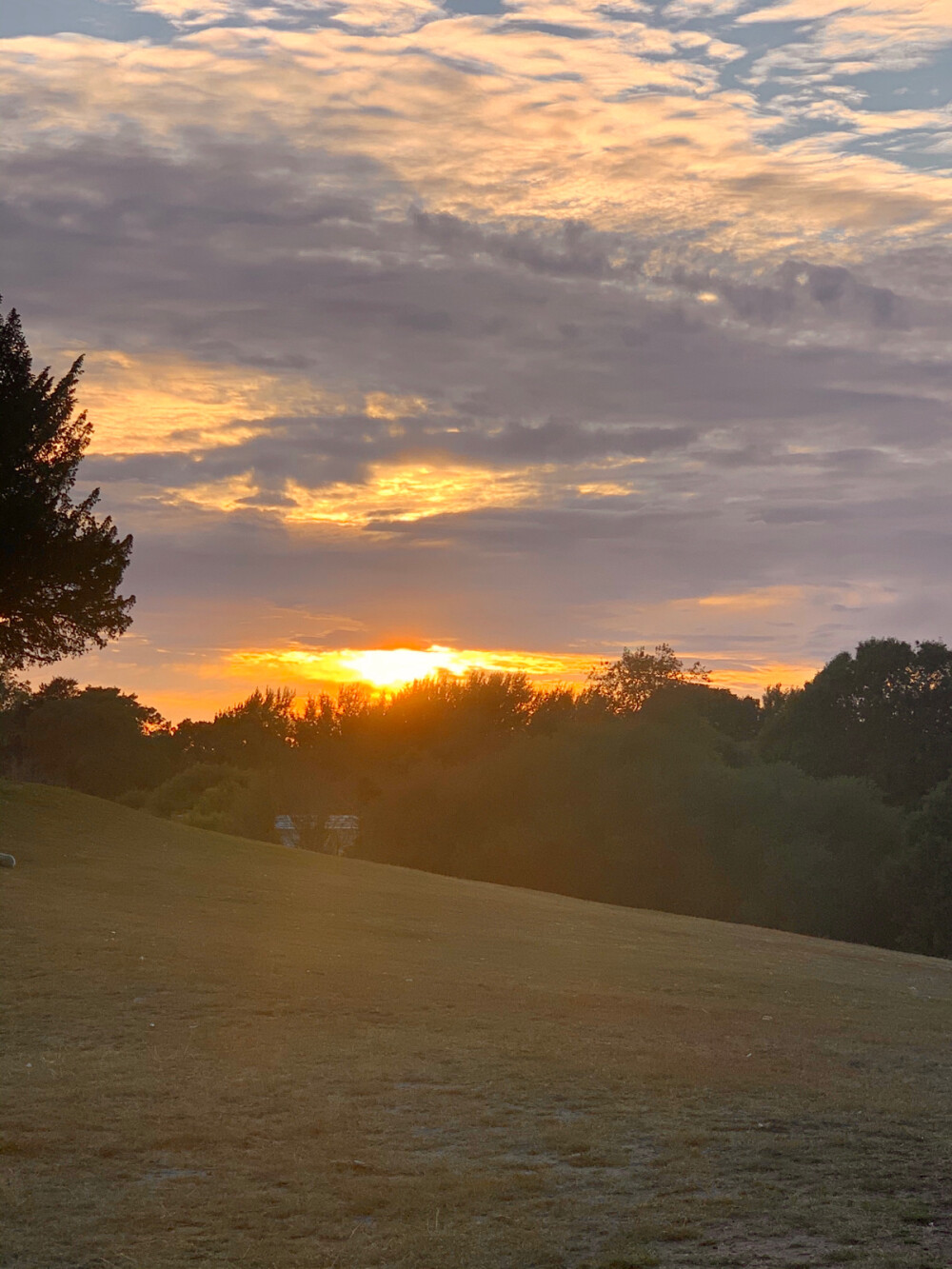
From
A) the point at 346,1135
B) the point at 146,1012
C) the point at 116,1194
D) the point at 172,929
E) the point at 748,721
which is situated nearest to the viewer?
the point at 116,1194

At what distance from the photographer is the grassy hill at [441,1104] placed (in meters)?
6.69

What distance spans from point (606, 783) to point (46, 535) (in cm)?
3647

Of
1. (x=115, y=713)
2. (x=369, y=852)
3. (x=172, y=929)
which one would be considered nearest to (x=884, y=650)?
(x=369, y=852)

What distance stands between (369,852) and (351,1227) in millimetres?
58907

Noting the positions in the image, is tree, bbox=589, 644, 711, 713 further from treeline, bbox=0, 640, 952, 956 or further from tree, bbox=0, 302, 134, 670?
tree, bbox=0, 302, 134, 670

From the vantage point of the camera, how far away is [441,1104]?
31.3 feet

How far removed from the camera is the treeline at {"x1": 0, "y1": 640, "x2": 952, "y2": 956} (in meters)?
56.3

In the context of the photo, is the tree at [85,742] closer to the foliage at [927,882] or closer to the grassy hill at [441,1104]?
the foliage at [927,882]

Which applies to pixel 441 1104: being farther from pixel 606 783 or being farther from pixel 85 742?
pixel 85 742

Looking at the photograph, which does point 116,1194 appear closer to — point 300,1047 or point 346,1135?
point 346,1135

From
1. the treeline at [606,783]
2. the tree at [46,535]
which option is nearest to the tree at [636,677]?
the treeline at [606,783]

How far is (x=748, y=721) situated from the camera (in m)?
94.3

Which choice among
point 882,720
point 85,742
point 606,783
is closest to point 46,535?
point 606,783

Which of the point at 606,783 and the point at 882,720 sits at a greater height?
the point at 882,720
